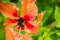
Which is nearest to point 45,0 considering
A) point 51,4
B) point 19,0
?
point 51,4

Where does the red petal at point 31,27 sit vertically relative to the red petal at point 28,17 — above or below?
below

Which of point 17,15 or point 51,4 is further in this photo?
point 51,4

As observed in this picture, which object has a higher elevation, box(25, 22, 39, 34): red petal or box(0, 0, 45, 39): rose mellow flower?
box(0, 0, 45, 39): rose mellow flower

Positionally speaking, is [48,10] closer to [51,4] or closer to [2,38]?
[51,4]

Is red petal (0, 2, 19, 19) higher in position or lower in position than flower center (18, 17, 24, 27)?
higher

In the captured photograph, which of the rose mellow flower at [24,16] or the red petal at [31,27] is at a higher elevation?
the rose mellow flower at [24,16]
